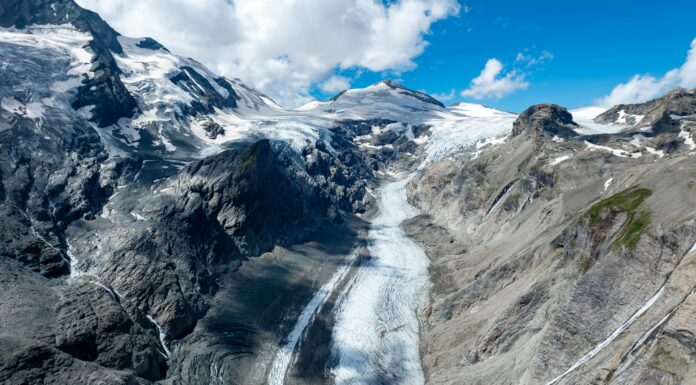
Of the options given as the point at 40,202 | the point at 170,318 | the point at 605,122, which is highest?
the point at 605,122

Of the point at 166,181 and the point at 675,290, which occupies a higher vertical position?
the point at 166,181

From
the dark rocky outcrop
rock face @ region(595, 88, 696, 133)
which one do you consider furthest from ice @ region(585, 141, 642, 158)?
the dark rocky outcrop

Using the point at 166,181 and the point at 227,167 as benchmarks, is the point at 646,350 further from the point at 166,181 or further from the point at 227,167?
the point at 166,181

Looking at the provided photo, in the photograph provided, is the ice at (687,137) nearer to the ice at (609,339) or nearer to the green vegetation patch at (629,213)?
the green vegetation patch at (629,213)

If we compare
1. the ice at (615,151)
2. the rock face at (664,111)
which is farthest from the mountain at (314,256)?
the ice at (615,151)

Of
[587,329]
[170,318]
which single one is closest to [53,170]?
[170,318]

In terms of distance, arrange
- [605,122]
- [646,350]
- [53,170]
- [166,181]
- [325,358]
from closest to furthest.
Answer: [646,350]
[325,358]
[53,170]
[166,181]
[605,122]

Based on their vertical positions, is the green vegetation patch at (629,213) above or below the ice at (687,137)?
below
